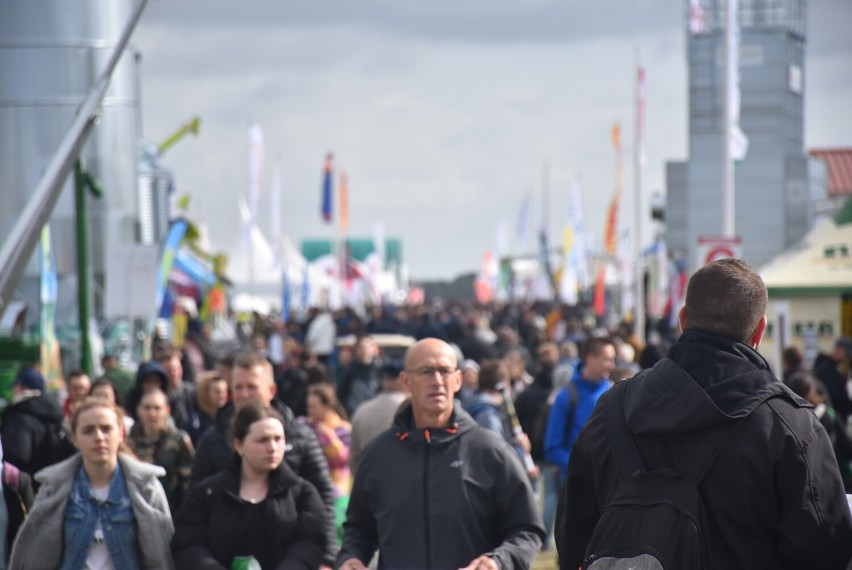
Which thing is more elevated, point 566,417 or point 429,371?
point 429,371

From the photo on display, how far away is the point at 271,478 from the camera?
23.8 ft

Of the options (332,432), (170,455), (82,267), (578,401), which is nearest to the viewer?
(170,455)

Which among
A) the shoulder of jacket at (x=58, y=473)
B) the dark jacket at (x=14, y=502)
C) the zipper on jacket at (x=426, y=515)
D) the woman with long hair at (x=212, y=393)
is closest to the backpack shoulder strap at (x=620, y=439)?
the zipper on jacket at (x=426, y=515)

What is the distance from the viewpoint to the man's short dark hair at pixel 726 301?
14.9 feet

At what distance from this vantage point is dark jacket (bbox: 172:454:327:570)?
23.2 feet

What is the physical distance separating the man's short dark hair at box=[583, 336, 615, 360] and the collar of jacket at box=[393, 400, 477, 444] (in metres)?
3.96

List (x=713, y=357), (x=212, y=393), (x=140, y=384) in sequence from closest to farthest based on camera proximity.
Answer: (x=713, y=357) → (x=212, y=393) → (x=140, y=384)

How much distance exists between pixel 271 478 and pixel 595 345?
12.8ft

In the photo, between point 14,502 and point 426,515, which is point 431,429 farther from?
point 14,502

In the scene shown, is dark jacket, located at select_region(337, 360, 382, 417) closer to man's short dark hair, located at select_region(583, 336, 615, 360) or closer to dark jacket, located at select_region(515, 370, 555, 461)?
dark jacket, located at select_region(515, 370, 555, 461)

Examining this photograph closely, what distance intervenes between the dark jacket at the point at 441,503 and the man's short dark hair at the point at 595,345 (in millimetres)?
4003

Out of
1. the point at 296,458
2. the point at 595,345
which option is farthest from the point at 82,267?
the point at 296,458

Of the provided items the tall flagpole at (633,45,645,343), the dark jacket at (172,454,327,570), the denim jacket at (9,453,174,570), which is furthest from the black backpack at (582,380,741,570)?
the tall flagpole at (633,45,645,343)

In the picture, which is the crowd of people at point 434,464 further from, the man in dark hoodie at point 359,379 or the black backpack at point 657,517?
the man in dark hoodie at point 359,379
